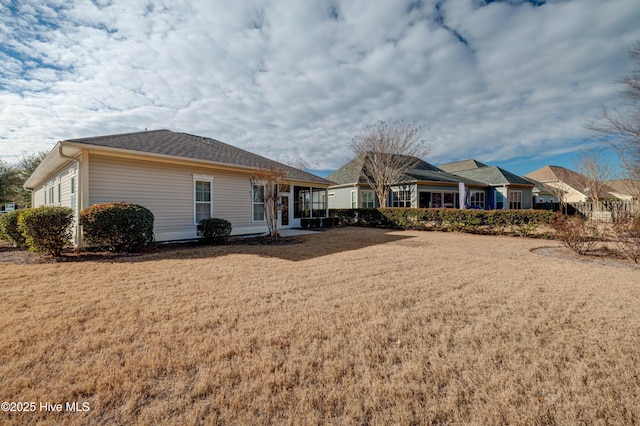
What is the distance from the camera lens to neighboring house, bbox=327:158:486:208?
72.9 feet

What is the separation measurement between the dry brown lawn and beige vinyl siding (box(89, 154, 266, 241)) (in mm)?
3854

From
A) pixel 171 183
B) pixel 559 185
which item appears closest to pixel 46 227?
pixel 171 183

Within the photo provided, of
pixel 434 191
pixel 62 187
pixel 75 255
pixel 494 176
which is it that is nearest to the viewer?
pixel 75 255

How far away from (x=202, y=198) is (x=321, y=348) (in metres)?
9.29

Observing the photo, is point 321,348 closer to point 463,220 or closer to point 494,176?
point 463,220

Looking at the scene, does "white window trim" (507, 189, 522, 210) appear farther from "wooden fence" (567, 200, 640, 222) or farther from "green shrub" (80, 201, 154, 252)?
"green shrub" (80, 201, 154, 252)

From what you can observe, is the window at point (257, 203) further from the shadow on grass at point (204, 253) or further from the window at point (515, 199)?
the window at point (515, 199)

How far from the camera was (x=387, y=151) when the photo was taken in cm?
2162

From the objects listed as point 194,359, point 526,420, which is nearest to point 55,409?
point 194,359

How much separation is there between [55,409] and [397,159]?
2212 centimetres

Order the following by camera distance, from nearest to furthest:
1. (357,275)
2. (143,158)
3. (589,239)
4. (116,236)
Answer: (357,275), (116,236), (589,239), (143,158)

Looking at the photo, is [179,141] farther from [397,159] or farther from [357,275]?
[397,159]

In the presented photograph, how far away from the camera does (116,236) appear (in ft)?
24.1

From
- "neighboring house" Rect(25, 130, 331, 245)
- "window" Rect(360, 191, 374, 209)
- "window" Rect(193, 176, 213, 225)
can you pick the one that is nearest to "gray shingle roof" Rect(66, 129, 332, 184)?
"neighboring house" Rect(25, 130, 331, 245)
